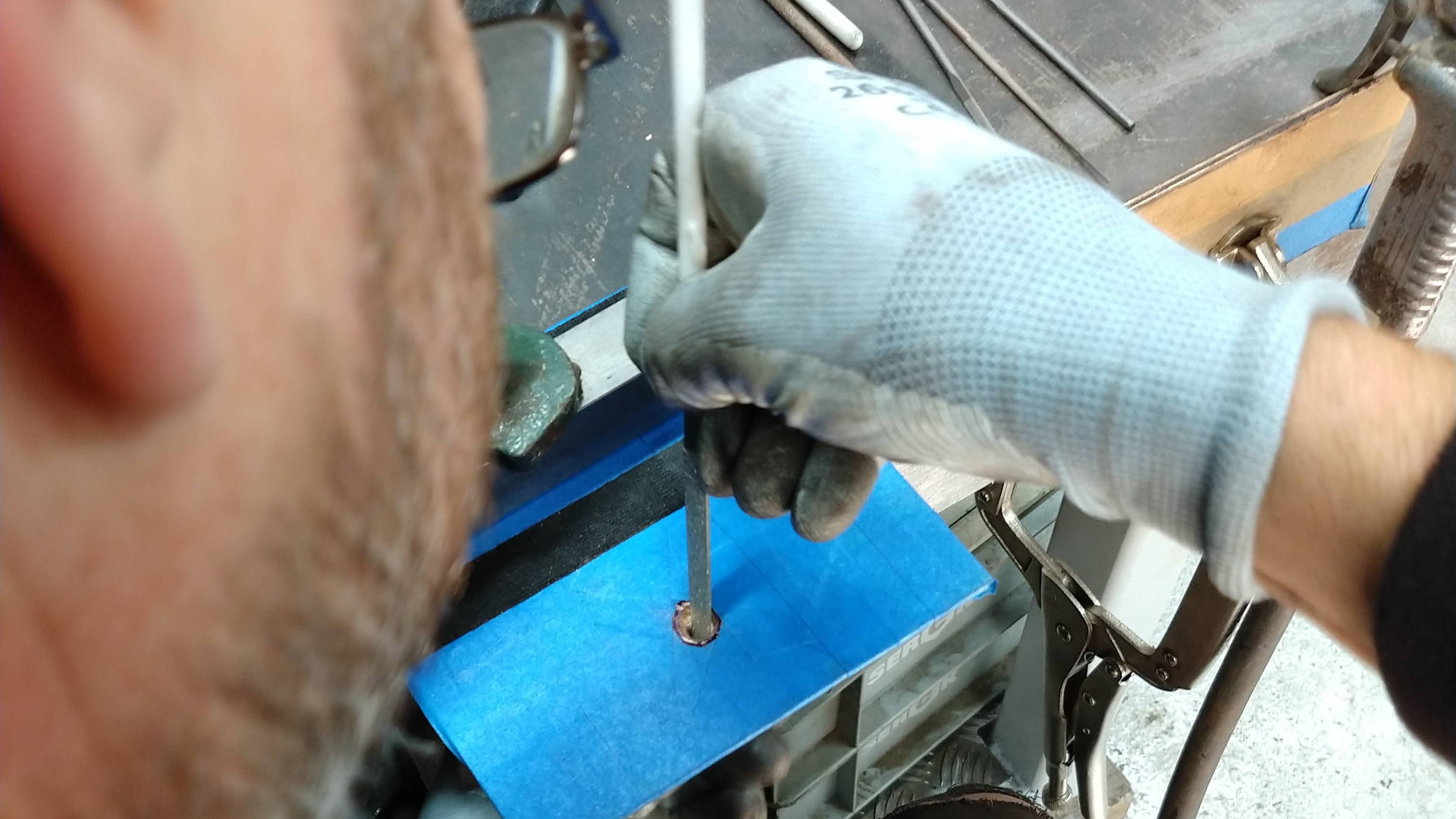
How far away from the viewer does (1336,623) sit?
0.47 metres

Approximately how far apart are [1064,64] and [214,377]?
815 mm

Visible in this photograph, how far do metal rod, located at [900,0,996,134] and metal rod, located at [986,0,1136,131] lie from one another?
0.08 meters

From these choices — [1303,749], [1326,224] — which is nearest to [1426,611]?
[1326,224]

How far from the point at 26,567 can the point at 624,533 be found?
54cm

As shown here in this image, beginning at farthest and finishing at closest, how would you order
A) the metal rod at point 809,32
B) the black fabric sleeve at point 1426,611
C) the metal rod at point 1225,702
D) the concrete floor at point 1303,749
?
1. the concrete floor at point 1303,749
2. the metal rod at point 809,32
3. the metal rod at point 1225,702
4. the black fabric sleeve at point 1426,611

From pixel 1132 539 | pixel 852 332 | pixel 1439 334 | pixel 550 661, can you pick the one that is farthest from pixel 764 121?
pixel 1439 334

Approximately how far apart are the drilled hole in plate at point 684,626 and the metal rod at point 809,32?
0.46 metres

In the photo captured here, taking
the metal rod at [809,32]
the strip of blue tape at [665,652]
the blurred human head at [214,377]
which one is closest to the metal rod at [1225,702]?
the strip of blue tape at [665,652]

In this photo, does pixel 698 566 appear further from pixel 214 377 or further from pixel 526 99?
pixel 214 377

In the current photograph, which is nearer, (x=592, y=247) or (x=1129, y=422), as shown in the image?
(x=1129, y=422)

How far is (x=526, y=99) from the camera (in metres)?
0.49

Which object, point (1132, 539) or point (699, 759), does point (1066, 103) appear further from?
point (699, 759)

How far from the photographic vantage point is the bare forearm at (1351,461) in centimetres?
43

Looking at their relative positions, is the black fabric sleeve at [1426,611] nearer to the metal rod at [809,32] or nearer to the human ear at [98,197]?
the human ear at [98,197]
